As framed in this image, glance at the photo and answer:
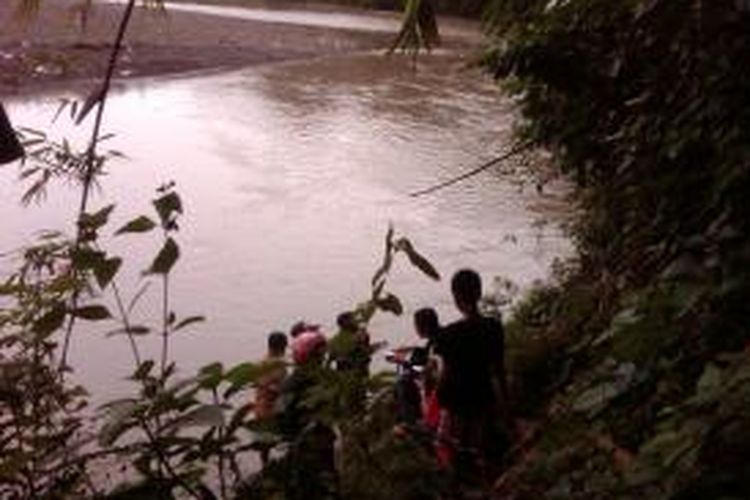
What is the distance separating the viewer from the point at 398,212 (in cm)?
1925

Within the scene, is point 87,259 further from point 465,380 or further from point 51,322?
point 465,380

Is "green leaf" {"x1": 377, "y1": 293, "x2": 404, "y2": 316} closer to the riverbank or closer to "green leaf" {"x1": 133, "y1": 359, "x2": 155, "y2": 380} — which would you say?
"green leaf" {"x1": 133, "y1": 359, "x2": 155, "y2": 380}

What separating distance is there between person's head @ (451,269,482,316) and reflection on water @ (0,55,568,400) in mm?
6918

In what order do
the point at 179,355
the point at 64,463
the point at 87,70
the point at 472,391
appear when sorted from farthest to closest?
the point at 87,70, the point at 179,355, the point at 472,391, the point at 64,463

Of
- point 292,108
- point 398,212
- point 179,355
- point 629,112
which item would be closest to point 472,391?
point 629,112

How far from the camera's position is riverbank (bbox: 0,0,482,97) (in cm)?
2966

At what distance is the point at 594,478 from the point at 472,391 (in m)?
2.80

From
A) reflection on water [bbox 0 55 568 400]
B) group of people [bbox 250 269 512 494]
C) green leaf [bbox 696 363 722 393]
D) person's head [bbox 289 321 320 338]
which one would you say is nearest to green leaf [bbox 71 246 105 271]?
green leaf [bbox 696 363 722 393]

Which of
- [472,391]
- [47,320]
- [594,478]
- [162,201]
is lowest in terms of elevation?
[472,391]

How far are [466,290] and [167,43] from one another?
32472 millimetres

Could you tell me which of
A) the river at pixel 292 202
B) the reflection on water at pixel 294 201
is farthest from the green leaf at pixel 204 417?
the reflection on water at pixel 294 201

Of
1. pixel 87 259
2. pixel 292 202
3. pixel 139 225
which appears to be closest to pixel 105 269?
pixel 87 259

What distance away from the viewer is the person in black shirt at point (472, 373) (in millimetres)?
5464

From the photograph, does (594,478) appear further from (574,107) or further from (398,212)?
(398,212)
